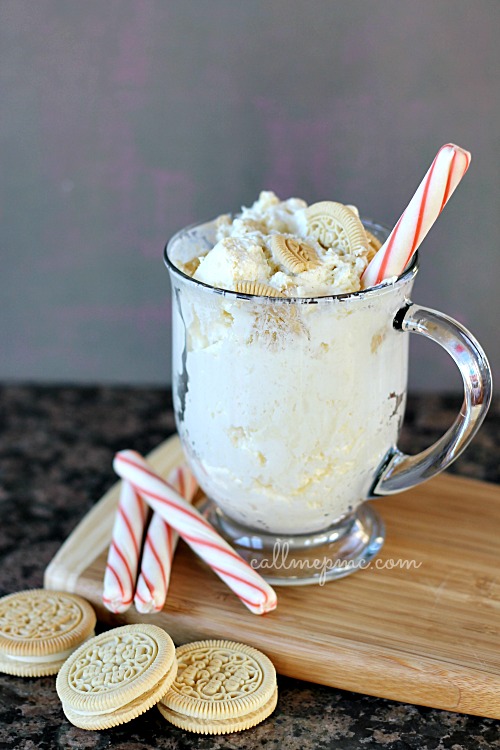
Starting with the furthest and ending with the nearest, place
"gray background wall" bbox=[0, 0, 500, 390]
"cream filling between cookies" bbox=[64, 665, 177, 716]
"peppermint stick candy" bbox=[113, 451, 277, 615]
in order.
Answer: "gray background wall" bbox=[0, 0, 500, 390], "peppermint stick candy" bbox=[113, 451, 277, 615], "cream filling between cookies" bbox=[64, 665, 177, 716]

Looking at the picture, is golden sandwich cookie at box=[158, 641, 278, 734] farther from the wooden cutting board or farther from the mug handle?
the mug handle

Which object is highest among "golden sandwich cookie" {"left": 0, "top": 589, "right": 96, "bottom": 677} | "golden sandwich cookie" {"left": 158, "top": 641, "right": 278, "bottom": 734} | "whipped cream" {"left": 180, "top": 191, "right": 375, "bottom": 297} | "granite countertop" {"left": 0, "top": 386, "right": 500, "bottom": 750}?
"whipped cream" {"left": 180, "top": 191, "right": 375, "bottom": 297}

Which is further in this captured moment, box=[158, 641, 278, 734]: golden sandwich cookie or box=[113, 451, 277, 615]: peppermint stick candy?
box=[113, 451, 277, 615]: peppermint stick candy

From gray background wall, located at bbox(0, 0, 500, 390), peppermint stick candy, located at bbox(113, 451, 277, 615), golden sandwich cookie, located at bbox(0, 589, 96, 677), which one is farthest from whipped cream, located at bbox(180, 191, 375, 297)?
gray background wall, located at bbox(0, 0, 500, 390)

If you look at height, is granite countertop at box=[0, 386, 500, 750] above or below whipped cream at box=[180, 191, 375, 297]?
below

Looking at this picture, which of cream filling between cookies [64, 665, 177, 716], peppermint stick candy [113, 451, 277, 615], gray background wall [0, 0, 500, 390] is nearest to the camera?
cream filling between cookies [64, 665, 177, 716]

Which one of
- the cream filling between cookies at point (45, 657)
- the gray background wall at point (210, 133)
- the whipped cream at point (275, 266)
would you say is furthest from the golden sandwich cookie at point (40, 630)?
the gray background wall at point (210, 133)

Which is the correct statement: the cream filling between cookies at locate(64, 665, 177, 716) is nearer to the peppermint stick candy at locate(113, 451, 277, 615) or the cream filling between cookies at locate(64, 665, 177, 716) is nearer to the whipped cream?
the peppermint stick candy at locate(113, 451, 277, 615)
